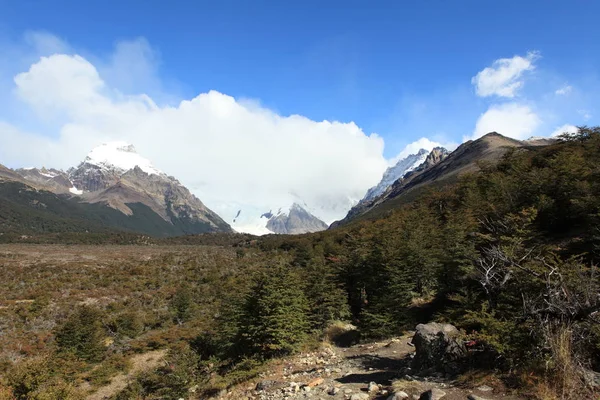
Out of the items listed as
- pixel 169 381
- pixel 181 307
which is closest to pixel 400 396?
pixel 169 381

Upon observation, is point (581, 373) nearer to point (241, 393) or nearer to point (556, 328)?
point (556, 328)

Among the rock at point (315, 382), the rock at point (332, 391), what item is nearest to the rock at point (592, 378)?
the rock at point (332, 391)

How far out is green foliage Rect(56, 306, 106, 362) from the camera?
86.2 feet

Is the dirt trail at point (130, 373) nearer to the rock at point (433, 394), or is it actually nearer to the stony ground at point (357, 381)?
the stony ground at point (357, 381)

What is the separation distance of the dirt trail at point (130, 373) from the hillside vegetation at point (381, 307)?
725 mm

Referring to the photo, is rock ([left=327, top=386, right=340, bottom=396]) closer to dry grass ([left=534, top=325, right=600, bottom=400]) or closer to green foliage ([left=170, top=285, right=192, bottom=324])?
dry grass ([left=534, top=325, right=600, bottom=400])

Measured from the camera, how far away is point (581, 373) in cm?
732

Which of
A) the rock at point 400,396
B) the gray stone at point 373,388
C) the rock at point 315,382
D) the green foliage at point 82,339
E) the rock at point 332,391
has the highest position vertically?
the rock at point 400,396

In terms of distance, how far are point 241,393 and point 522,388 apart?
9944mm

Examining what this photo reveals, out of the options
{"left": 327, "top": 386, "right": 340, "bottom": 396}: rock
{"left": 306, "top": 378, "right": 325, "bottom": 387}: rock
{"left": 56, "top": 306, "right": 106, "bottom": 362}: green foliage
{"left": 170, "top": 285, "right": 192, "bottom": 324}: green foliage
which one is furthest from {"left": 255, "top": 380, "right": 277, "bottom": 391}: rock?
{"left": 170, "top": 285, "right": 192, "bottom": 324}: green foliage

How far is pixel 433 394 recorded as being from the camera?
26.9 feet

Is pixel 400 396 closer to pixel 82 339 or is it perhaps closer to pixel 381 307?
pixel 381 307

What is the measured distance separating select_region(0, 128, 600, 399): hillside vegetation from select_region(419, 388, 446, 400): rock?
6.04ft

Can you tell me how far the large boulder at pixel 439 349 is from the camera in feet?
34.1
